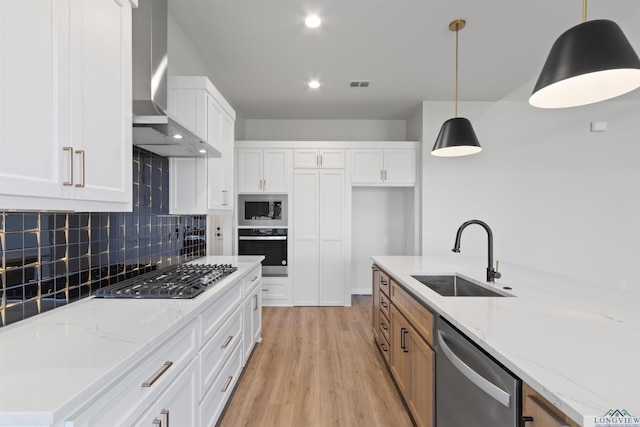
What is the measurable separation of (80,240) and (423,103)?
4145 millimetres

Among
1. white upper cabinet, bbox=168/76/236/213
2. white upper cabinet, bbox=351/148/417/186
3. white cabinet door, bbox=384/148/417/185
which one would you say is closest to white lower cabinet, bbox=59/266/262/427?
white upper cabinet, bbox=168/76/236/213

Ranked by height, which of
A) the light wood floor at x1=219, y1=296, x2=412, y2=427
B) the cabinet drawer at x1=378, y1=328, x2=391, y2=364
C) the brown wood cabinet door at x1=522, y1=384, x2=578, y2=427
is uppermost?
the brown wood cabinet door at x1=522, y1=384, x2=578, y2=427

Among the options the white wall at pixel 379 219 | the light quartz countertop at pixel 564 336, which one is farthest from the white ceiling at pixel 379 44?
the light quartz countertop at pixel 564 336

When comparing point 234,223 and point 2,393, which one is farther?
point 234,223

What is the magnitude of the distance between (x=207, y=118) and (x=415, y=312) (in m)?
2.06

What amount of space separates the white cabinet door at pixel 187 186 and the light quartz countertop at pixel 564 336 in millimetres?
1694

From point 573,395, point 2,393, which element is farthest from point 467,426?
point 2,393

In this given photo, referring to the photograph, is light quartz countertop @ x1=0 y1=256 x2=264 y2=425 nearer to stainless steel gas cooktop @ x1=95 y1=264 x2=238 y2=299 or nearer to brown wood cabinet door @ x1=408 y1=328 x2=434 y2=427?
stainless steel gas cooktop @ x1=95 y1=264 x2=238 y2=299

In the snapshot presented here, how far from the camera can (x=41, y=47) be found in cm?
95

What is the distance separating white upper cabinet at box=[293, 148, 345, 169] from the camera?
435 centimetres

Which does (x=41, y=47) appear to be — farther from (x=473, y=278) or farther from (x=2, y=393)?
(x=473, y=278)

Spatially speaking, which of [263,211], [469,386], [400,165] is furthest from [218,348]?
[400,165]

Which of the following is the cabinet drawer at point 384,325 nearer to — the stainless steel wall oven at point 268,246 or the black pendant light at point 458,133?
the black pendant light at point 458,133

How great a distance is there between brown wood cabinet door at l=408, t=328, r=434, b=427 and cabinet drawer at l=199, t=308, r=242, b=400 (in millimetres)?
1170
